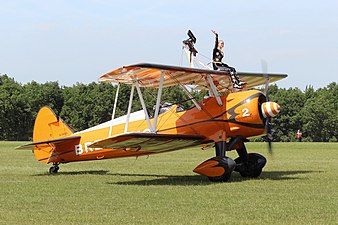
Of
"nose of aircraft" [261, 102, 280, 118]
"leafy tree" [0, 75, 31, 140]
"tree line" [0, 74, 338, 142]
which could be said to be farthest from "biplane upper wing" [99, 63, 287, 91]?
"leafy tree" [0, 75, 31, 140]

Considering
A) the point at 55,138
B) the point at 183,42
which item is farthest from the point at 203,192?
the point at 55,138

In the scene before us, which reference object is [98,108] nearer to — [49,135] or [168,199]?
[49,135]

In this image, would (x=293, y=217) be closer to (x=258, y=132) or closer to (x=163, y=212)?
(x=163, y=212)

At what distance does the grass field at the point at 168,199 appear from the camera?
8.57 meters

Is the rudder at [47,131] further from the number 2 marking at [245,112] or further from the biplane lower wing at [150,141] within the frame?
the number 2 marking at [245,112]

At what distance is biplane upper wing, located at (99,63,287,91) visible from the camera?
1397 cm

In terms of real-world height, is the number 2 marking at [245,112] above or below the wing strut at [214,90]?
below

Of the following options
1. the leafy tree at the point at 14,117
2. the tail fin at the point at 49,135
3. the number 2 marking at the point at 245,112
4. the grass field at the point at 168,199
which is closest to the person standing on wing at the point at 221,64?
the number 2 marking at the point at 245,112

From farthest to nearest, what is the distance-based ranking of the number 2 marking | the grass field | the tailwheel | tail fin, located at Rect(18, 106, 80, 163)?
1. tail fin, located at Rect(18, 106, 80, 163)
2. the tailwheel
3. the number 2 marking
4. the grass field

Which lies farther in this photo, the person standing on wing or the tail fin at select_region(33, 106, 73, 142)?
the tail fin at select_region(33, 106, 73, 142)

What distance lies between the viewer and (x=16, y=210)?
9523mm

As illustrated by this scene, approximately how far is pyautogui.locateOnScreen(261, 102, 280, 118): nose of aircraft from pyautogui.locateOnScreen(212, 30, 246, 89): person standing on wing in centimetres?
124

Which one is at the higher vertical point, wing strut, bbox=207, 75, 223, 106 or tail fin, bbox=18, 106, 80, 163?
wing strut, bbox=207, 75, 223, 106

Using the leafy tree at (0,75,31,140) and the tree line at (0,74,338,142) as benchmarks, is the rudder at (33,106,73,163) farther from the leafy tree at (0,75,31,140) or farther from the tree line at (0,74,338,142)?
the leafy tree at (0,75,31,140)
